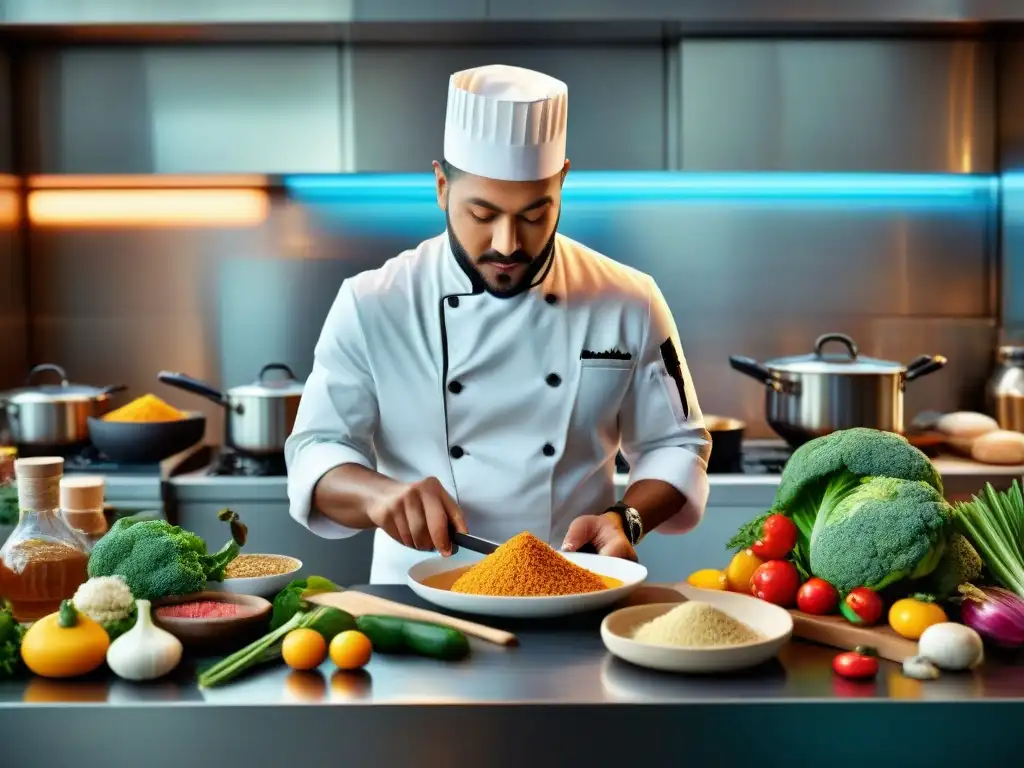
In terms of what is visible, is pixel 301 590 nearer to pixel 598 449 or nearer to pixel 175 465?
pixel 598 449

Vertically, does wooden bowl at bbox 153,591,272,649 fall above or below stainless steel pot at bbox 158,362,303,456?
below

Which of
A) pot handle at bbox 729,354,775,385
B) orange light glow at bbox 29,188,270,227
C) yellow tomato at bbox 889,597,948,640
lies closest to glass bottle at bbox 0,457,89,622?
yellow tomato at bbox 889,597,948,640

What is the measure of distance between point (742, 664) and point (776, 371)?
7.09ft

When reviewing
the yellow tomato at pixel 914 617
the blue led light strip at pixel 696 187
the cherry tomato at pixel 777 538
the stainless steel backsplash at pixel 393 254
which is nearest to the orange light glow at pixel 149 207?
the stainless steel backsplash at pixel 393 254

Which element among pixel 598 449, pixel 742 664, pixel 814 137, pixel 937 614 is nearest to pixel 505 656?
pixel 742 664

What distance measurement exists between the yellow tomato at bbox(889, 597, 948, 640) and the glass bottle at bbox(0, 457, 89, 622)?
1050mm

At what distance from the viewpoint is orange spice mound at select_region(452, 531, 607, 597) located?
1531mm

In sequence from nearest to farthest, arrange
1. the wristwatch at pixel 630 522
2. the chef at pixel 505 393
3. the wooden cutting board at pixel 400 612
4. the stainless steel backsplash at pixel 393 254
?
the wooden cutting board at pixel 400 612 < the wristwatch at pixel 630 522 < the chef at pixel 505 393 < the stainless steel backsplash at pixel 393 254

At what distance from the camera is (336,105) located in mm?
3643

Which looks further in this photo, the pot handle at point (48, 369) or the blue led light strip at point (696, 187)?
the blue led light strip at point (696, 187)

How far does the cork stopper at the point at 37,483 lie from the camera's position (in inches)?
59.1

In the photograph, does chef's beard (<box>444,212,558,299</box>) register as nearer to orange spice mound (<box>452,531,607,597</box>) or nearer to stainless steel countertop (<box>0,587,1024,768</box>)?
orange spice mound (<box>452,531,607,597</box>)

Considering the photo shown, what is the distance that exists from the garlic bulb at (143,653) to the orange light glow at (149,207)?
274cm

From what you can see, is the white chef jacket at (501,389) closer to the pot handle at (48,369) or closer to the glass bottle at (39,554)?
the glass bottle at (39,554)
